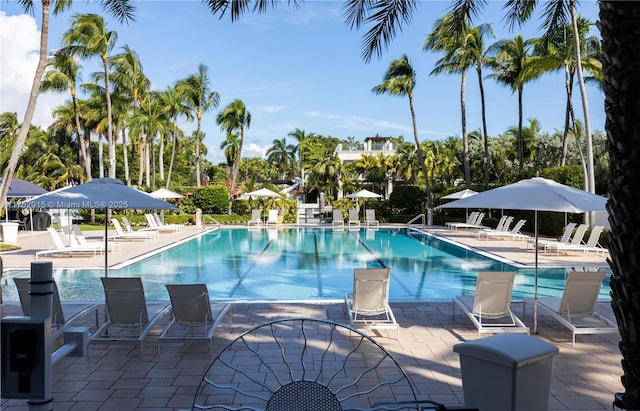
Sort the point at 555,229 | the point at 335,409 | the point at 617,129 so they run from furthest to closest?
the point at 555,229
the point at 617,129
the point at 335,409

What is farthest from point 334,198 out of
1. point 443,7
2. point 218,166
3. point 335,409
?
point 218,166

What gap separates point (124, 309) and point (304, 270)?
737 cm

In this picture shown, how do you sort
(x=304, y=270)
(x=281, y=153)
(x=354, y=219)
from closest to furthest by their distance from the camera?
(x=304, y=270), (x=354, y=219), (x=281, y=153)

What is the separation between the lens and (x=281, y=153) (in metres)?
64.8

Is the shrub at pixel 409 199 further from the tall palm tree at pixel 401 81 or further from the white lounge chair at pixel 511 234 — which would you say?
the white lounge chair at pixel 511 234

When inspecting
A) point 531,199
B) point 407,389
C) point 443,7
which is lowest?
point 407,389

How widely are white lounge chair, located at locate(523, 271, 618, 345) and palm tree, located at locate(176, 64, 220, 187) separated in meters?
30.0

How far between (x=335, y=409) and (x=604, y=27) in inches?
94.0

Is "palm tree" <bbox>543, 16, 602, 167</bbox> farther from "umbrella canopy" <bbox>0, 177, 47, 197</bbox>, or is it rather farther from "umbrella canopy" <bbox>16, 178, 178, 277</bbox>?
"umbrella canopy" <bbox>0, 177, 47, 197</bbox>

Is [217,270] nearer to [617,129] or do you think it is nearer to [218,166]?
[617,129]

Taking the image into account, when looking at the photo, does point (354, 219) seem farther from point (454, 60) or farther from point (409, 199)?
point (454, 60)

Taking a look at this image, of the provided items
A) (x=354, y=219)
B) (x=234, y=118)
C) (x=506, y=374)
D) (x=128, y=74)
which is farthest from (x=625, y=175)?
(x=234, y=118)

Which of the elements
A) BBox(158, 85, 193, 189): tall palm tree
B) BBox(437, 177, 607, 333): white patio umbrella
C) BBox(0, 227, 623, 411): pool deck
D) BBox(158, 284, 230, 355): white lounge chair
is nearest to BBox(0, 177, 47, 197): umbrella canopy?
BBox(158, 85, 193, 189): tall palm tree

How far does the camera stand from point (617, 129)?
94.5 inches
